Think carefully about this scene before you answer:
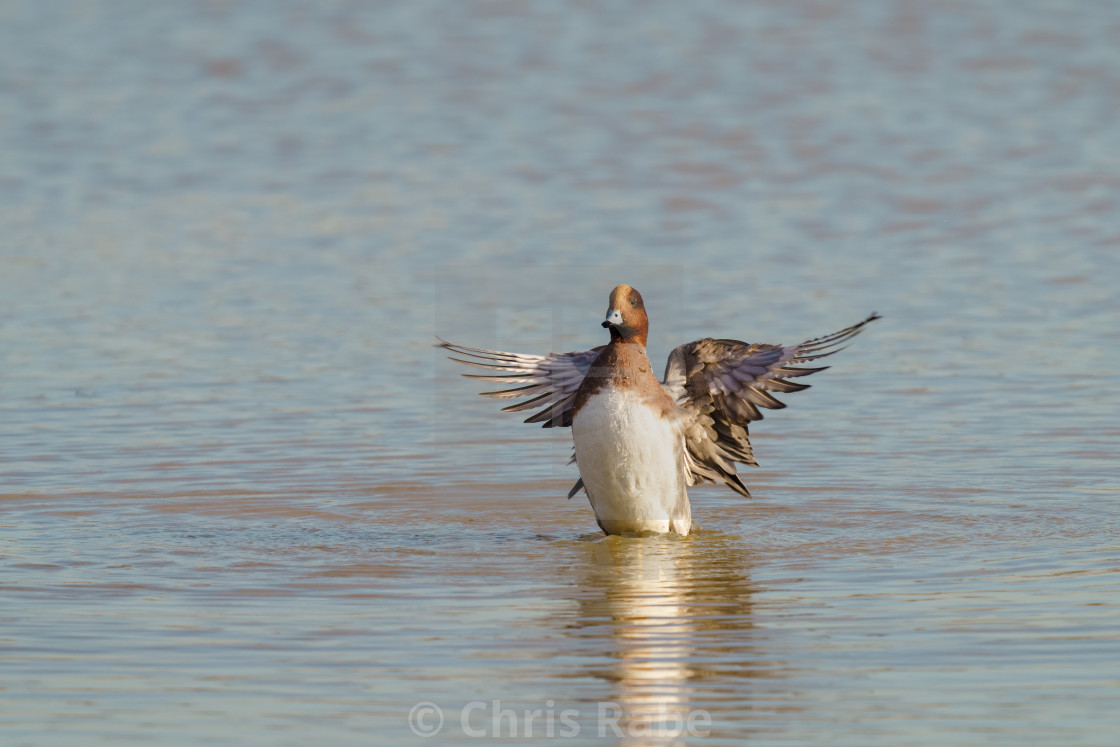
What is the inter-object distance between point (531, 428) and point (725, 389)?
3.32 metres

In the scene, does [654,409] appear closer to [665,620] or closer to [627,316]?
[627,316]

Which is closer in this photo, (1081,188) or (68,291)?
→ (68,291)

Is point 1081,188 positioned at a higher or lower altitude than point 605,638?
higher

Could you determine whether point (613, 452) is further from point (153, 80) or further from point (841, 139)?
point (153, 80)

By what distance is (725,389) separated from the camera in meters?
10.4

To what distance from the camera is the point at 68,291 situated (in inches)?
681

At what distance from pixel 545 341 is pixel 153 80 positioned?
1434 centimetres

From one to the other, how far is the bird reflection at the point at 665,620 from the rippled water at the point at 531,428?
28mm

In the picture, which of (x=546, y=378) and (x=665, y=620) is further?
(x=546, y=378)

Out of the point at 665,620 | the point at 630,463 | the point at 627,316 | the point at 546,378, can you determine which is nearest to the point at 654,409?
the point at 630,463

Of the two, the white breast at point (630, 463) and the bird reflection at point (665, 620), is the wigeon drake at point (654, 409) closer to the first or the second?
the white breast at point (630, 463)

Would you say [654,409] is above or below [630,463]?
above

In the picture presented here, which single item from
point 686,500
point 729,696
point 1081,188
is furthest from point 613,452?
point 1081,188

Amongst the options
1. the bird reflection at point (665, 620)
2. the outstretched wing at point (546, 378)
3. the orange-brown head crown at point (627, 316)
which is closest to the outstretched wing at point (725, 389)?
the orange-brown head crown at point (627, 316)
